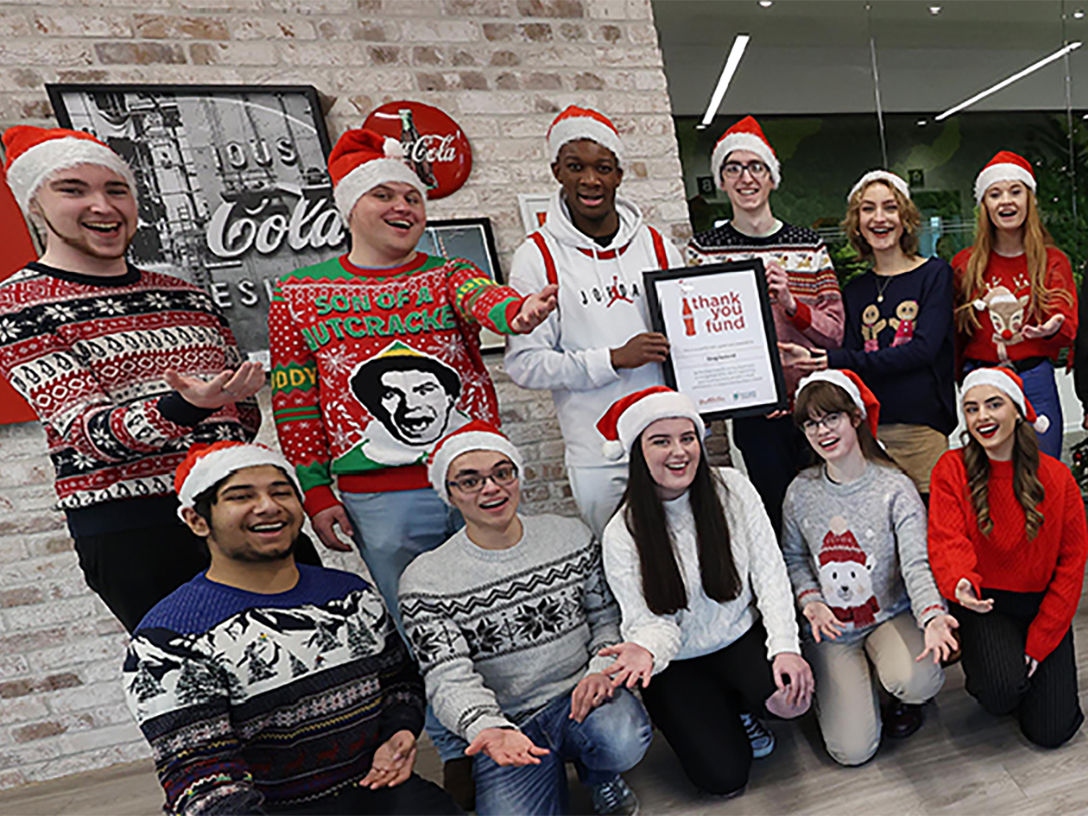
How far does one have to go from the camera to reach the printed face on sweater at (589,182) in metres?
1.75

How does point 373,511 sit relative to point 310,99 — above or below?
below

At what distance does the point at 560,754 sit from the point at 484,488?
67 centimetres

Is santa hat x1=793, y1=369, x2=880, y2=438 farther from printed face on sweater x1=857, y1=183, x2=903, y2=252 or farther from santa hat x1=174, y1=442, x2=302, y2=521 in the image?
santa hat x1=174, y1=442, x2=302, y2=521

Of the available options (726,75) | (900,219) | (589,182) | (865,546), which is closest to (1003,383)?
(865,546)

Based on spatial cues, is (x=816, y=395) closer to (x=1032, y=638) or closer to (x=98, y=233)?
(x=1032, y=638)

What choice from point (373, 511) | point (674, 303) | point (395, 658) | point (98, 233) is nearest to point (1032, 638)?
point (674, 303)

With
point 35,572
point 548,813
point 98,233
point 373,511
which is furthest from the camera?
point 35,572

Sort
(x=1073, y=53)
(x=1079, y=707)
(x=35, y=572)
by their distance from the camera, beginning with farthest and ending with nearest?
1. (x=1073, y=53)
2. (x=35, y=572)
3. (x=1079, y=707)

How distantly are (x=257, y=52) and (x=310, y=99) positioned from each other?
221mm

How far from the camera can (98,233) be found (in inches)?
54.1

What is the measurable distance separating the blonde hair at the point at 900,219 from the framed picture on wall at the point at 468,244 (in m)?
1.20

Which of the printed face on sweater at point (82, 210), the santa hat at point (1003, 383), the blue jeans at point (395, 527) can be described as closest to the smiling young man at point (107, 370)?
the printed face on sweater at point (82, 210)

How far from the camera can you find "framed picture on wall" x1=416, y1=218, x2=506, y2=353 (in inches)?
90.3

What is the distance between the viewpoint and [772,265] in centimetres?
199
